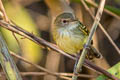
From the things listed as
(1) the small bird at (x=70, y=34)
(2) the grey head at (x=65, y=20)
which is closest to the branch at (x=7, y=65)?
(1) the small bird at (x=70, y=34)

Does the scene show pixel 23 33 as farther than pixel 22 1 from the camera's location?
No

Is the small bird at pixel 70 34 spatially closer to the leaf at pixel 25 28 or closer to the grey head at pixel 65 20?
the grey head at pixel 65 20

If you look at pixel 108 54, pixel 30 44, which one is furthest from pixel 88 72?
pixel 30 44

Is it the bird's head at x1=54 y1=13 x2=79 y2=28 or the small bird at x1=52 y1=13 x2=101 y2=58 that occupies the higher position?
the bird's head at x1=54 y1=13 x2=79 y2=28

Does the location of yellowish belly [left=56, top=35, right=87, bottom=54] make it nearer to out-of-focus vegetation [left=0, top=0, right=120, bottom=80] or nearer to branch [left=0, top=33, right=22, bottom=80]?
out-of-focus vegetation [left=0, top=0, right=120, bottom=80]

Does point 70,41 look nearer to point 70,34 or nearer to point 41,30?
point 70,34

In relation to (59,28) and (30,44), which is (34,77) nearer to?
(30,44)

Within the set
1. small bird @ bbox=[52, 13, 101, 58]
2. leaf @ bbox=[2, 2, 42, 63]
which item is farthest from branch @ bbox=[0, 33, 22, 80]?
leaf @ bbox=[2, 2, 42, 63]
